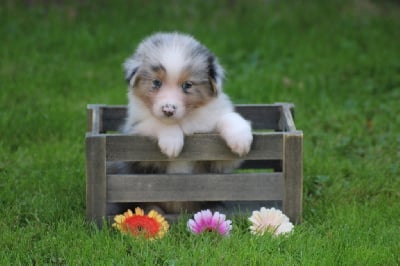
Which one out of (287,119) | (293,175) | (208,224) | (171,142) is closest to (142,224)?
(208,224)

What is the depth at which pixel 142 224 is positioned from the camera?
425 cm

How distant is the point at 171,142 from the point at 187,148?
124 millimetres

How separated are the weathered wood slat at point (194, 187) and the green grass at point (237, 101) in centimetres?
18

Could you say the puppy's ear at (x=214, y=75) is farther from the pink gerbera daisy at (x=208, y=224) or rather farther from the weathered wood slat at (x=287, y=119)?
the pink gerbera daisy at (x=208, y=224)

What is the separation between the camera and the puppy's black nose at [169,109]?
4133mm

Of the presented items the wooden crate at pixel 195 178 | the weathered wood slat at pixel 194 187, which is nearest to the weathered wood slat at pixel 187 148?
the wooden crate at pixel 195 178

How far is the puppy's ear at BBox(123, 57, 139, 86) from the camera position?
4348mm

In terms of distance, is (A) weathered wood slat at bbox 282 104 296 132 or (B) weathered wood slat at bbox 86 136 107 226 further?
(A) weathered wood slat at bbox 282 104 296 132

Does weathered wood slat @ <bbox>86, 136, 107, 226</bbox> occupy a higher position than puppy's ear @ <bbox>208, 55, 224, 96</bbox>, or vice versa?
puppy's ear @ <bbox>208, 55, 224, 96</bbox>

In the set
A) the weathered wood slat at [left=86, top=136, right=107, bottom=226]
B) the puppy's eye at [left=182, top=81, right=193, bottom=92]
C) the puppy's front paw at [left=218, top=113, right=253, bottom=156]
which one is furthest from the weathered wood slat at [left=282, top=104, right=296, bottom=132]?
the weathered wood slat at [left=86, top=136, right=107, bottom=226]

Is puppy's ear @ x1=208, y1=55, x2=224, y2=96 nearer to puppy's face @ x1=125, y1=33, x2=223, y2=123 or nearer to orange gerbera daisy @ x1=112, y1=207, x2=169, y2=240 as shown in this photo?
puppy's face @ x1=125, y1=33, x2=223, y2=123

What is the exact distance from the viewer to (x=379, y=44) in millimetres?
8641

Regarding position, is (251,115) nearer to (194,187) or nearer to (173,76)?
(194,187)

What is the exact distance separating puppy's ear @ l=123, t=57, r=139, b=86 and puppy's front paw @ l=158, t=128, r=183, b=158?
0.36 meters
